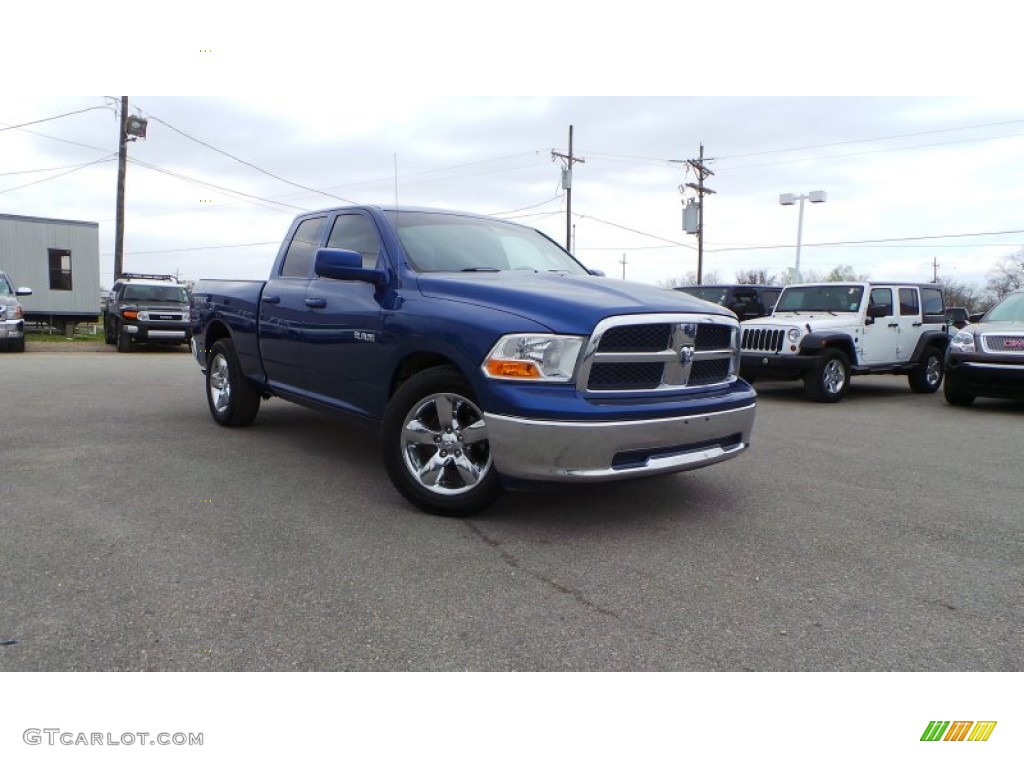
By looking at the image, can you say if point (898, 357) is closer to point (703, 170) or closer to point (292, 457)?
point (292, 457)

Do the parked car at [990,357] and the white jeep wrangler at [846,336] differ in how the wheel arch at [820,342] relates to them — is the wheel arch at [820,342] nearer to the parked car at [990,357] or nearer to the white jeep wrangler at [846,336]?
the white jeep wrangler at [846,336]

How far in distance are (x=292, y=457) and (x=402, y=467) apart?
5.97 feet

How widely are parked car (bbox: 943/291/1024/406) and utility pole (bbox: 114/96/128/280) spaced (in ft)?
78.2

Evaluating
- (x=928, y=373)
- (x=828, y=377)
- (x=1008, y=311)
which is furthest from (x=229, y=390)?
(x=928, y=373)

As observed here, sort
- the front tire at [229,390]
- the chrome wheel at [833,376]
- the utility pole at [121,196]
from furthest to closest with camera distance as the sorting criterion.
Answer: the utility pole at [121,196], the chrome wheel at [833,376], the front tire at [229,390]

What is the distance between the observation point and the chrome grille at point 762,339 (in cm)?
1059

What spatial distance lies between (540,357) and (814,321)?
8.23 metres

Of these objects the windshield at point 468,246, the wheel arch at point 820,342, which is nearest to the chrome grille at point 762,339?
the wheel arch at point 820,342

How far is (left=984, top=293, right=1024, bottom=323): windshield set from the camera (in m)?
10.1

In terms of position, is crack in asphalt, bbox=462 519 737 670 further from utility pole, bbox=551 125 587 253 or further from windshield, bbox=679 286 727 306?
utility pole, bbox=551 125 587 253

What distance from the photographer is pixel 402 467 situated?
14.0 ft

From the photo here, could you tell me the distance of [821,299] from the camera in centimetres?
1163

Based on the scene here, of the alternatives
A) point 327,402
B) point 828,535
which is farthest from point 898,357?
point 327,402

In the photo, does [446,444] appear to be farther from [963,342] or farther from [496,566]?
[963,342]
